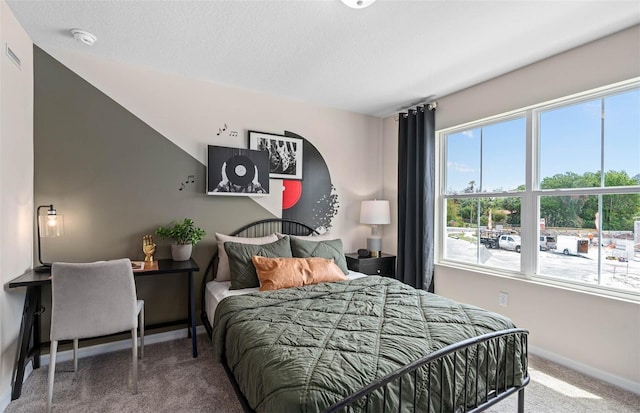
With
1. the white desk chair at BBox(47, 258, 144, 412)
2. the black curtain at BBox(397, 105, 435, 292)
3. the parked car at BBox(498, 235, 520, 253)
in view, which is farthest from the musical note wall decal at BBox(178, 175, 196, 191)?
the parked car at BBox(498, 235, 520, 253)

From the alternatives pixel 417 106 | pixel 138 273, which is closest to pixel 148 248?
pixel 138 273

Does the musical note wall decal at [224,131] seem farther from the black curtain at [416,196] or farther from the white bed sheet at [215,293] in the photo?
the black curtain at [416,196]

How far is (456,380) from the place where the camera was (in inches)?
57.3

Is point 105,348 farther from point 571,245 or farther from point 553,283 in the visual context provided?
point 571,245

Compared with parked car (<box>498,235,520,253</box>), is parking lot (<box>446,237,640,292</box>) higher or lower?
lower

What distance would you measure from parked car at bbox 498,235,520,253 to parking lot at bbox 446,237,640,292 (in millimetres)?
44

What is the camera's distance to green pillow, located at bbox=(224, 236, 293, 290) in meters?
2.62

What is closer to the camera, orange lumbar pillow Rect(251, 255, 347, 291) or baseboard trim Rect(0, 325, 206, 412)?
baseboard trim Rect(0, 325, 206, 412)

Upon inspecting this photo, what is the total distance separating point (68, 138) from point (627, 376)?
4651 mm

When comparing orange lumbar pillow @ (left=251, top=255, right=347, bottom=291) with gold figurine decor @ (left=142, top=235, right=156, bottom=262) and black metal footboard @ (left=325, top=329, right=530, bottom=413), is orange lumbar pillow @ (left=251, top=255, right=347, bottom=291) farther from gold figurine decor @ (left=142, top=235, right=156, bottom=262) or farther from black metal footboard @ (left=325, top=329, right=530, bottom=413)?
black metal footboard @ (left=325, top=329, right=530, bottom=413)

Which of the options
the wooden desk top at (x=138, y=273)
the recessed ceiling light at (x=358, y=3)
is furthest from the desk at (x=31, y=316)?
the recessed ceiling light at (x=358, y=3)

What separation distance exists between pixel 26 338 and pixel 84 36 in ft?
7.15

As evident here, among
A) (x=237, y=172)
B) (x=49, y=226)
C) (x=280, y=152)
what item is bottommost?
(x=49, y=226)

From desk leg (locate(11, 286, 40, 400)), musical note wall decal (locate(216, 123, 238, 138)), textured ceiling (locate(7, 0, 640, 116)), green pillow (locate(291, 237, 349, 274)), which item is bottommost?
desk leg (locate(11, 286, 40, 400))
